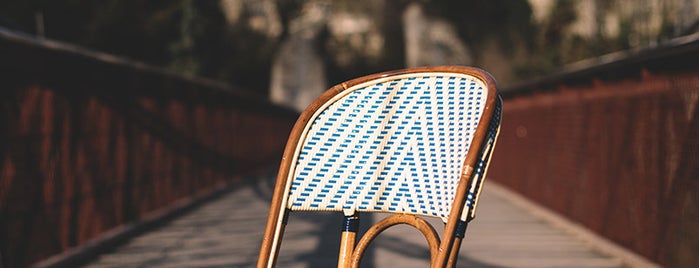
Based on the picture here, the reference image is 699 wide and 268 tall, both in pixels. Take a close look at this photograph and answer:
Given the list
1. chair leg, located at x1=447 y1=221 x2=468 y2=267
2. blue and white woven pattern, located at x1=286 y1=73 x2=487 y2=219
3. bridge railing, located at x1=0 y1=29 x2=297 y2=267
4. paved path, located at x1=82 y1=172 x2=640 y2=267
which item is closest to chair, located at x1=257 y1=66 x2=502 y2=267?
blue and white woven pattern, located at x1=286 y1=73 x2=487 y2=219

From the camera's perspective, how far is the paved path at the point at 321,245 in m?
6.12

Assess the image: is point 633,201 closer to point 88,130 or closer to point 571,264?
point 571,264

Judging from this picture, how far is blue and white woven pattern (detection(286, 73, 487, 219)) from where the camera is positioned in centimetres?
252

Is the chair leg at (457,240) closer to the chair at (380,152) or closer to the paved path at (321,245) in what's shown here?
the chair at (380,152)

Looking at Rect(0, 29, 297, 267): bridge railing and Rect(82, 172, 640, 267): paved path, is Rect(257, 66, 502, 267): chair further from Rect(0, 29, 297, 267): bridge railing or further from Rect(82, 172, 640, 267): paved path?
Rect(82, 172, 640, 267): paved path

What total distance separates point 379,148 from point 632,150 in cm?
438

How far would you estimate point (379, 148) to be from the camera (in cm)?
262

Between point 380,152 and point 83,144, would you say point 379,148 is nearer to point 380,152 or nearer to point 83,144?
point 380,152

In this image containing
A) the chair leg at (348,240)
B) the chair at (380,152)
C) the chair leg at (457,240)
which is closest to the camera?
the chair leg at (457,240)

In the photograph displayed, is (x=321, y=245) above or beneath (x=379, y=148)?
beneath

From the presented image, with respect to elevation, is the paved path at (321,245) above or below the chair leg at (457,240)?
below

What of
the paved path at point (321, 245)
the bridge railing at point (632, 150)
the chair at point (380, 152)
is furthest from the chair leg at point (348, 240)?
the paved path at point (321, 245)

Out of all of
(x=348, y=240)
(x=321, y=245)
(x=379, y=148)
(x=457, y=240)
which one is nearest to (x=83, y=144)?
(x=321, y=245)

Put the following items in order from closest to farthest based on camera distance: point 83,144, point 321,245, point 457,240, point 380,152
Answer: point 457,240 < point 380,152 < point 83,144 < point 321,245
